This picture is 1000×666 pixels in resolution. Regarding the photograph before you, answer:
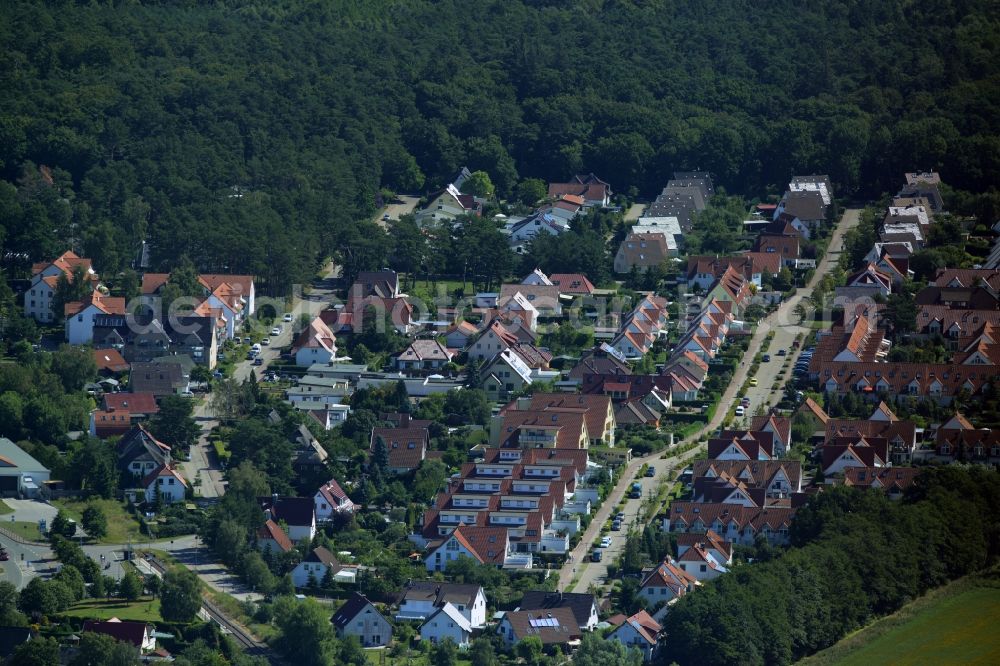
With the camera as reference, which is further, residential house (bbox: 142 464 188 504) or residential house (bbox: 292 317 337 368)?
residential house (bbox: 292 317 337 368)

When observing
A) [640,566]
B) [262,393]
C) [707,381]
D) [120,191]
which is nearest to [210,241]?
[120,191]

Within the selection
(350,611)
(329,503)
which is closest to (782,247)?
(329,503)

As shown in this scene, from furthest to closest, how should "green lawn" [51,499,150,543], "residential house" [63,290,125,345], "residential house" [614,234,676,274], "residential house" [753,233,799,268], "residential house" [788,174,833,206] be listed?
1. "residential house" [788,174,833,206]
2. "residential house" [753,233,799,268]
3. "residential house" [614,234,676,274]
4. "residential house" [63,290,125,345]
5. "green lawn" [51,499,150,543]

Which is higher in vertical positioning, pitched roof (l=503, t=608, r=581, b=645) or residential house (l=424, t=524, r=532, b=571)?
pitched roof (l=503, t=608, r=581, b=645)

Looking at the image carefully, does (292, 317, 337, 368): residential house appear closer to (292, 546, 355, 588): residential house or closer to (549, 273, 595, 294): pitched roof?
(549, 273, 595, 294): pitched roof

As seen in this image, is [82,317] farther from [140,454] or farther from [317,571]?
[317,571]

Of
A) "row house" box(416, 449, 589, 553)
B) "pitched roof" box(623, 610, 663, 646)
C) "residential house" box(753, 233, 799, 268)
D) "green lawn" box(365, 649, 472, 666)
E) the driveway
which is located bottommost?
the driveway

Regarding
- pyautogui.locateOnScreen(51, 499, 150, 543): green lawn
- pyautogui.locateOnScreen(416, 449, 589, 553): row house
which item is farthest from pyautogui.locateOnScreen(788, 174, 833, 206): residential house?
pyautogui.locateOnScreen(51, 499, 150, 543): green lawn
